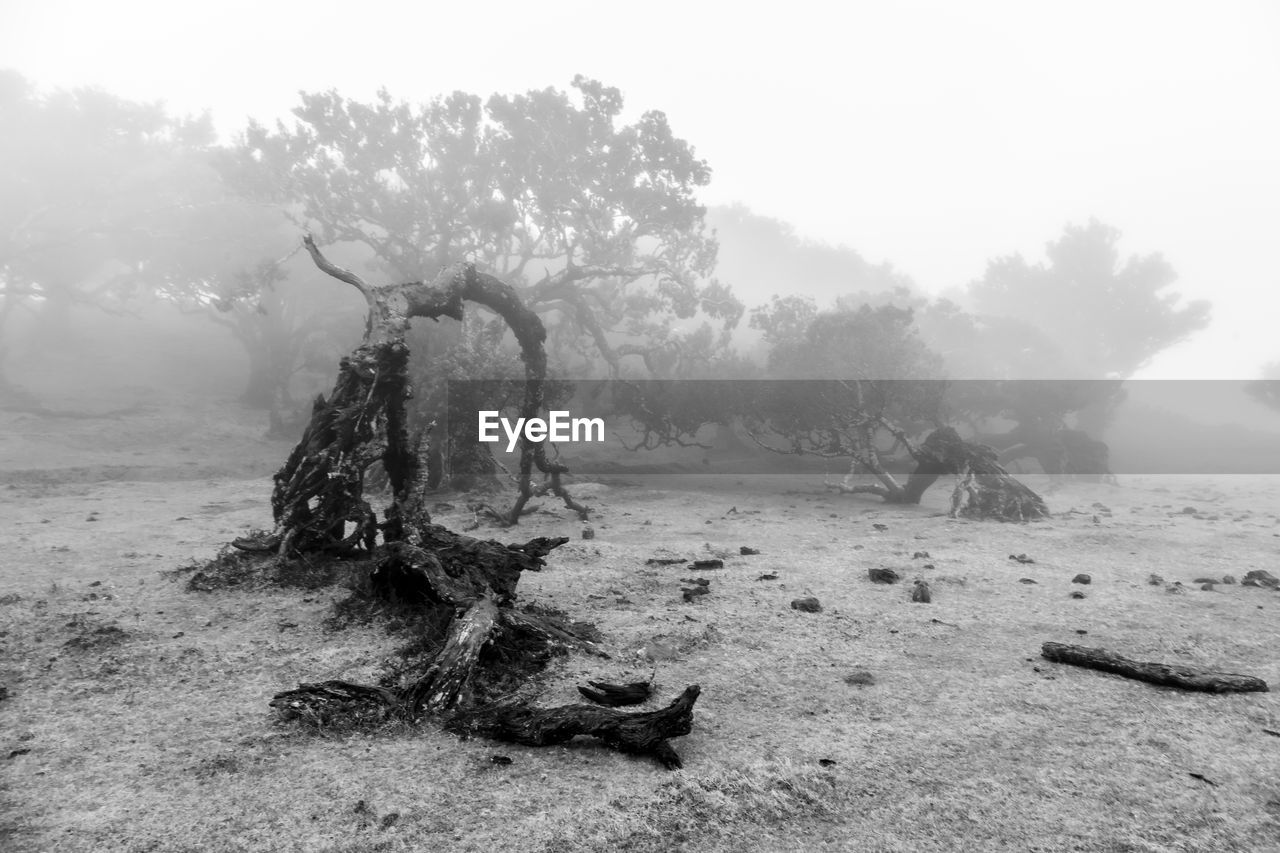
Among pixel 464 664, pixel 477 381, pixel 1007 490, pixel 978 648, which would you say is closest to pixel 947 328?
pixel 1007 490

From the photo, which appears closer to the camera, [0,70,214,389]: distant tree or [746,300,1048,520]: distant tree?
[746,300,1048,520]: distant tree

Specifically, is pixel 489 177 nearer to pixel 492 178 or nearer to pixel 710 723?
pixel 492 178

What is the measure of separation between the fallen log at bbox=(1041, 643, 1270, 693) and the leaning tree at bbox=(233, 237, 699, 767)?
12.7ft

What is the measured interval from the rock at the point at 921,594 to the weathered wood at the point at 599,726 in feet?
15.7

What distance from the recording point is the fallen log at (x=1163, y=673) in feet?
16.6

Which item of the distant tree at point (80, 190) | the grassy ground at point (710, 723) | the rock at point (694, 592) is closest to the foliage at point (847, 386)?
the grassy ground at point (710, 723)

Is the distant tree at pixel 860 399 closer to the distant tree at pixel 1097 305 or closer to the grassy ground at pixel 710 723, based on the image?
the grassy ground at pixel 710 723

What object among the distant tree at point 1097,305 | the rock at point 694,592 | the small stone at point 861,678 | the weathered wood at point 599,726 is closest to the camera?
the weathered wood at point 599,726

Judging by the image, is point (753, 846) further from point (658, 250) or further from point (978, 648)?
point (658, 250)

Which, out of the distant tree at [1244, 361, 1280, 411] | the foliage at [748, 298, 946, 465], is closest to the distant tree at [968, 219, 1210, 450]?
the distant tree at [1244, 361, 1280, 411]
